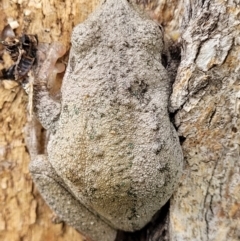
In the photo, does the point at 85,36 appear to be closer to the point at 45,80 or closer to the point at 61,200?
the point at 45,80

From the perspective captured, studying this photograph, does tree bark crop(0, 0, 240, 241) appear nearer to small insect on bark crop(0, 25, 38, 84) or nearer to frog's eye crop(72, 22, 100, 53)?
small insect on bark crop(0, 25, 38, 84)

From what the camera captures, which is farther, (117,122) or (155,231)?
(155,231)

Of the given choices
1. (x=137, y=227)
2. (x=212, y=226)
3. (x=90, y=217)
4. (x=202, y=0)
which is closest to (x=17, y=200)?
(x=90, y=217)

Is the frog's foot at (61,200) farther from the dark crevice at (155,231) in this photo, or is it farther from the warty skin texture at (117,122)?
the dark crevice at (155,231)

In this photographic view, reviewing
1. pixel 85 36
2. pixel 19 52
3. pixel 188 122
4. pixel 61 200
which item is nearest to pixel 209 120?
pixel 188 122

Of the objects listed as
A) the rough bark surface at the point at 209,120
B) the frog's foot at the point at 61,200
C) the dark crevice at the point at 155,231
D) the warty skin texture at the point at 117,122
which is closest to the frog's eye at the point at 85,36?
the warty skin texture at the point at 117,122

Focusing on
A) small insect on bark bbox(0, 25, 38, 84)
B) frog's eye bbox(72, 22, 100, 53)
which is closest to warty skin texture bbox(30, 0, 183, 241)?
frog's eye bbox(72, 22, 100, 53)
